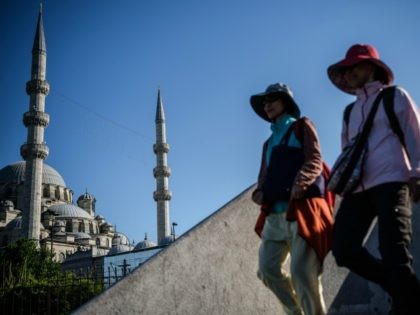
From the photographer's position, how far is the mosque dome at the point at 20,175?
50000 millimetres

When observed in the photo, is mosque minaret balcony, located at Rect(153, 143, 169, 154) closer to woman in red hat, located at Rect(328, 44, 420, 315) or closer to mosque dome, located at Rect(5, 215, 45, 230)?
mosque dome, located at Rect(5, 215, 45, 230)

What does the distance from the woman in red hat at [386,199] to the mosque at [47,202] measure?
83.1 ft

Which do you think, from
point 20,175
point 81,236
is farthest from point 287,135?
point 20,175

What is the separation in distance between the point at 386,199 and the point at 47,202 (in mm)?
50479

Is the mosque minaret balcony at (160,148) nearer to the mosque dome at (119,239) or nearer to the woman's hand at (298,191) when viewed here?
the mosque dome at (119,239)

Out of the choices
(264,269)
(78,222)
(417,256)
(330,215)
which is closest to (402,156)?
(330,215)

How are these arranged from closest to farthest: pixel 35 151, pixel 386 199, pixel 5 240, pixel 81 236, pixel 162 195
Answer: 1. pixel 386 199
2. pixel 35 151
3. pixel 162 195
4. pixel 5 240
5. pixel 81 236

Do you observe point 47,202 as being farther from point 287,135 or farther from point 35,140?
point 287,135

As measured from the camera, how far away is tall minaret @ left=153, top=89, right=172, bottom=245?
34531 mm

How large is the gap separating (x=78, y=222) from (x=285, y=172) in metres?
48.0

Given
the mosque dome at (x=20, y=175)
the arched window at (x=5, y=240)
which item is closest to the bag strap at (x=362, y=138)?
the arched window at (x=5, y=240)

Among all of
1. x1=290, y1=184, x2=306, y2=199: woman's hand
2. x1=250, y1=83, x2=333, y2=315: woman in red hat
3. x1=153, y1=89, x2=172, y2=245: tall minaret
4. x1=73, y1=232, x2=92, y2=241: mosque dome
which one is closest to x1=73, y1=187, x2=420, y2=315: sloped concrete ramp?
x1=250, y1=83, x2=333, y2=315: woman in red hat

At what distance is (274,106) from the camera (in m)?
2.76

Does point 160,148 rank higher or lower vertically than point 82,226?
higher
